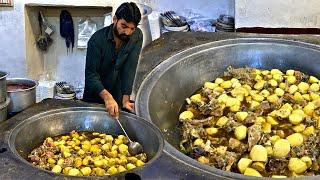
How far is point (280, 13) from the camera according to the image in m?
4.35

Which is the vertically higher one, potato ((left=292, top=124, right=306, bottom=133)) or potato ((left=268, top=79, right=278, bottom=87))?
potato ((left=268, top=79, right=278, bottom=87))

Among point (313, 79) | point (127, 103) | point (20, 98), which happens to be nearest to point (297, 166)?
point (127, 103)

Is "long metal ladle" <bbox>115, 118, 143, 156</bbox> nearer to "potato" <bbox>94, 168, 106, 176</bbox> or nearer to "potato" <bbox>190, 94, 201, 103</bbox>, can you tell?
"potato" <bbox>94, 168, 106, 176</bbox>

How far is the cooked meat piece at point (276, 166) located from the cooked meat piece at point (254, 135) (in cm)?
17

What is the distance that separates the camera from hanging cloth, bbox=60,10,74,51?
18.2 feet

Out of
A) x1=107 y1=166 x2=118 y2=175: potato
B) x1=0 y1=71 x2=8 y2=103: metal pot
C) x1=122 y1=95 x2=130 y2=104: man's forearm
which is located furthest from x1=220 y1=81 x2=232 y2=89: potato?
x1=0 y1=71 x2=8 y2=103: metal pot

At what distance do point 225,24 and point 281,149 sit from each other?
2.58 metres

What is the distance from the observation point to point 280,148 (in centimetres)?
248

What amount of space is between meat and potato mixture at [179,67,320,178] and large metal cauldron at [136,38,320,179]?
9cm

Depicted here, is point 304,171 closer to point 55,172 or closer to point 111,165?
point 111,165

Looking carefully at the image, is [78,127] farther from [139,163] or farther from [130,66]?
[130,66]

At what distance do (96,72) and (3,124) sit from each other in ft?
2.64

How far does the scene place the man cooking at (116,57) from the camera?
2758 mm

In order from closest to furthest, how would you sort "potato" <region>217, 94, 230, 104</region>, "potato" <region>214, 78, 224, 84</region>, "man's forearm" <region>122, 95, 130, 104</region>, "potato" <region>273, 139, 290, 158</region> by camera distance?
"potato" <region>273, 139, 290, 158</region>, "man's forearm" <region>122, 95, 130, 104</region>, "potato" <region>217, 94, 230, 104</region>, "potato" <region>214, 78, 224, 84</region>
